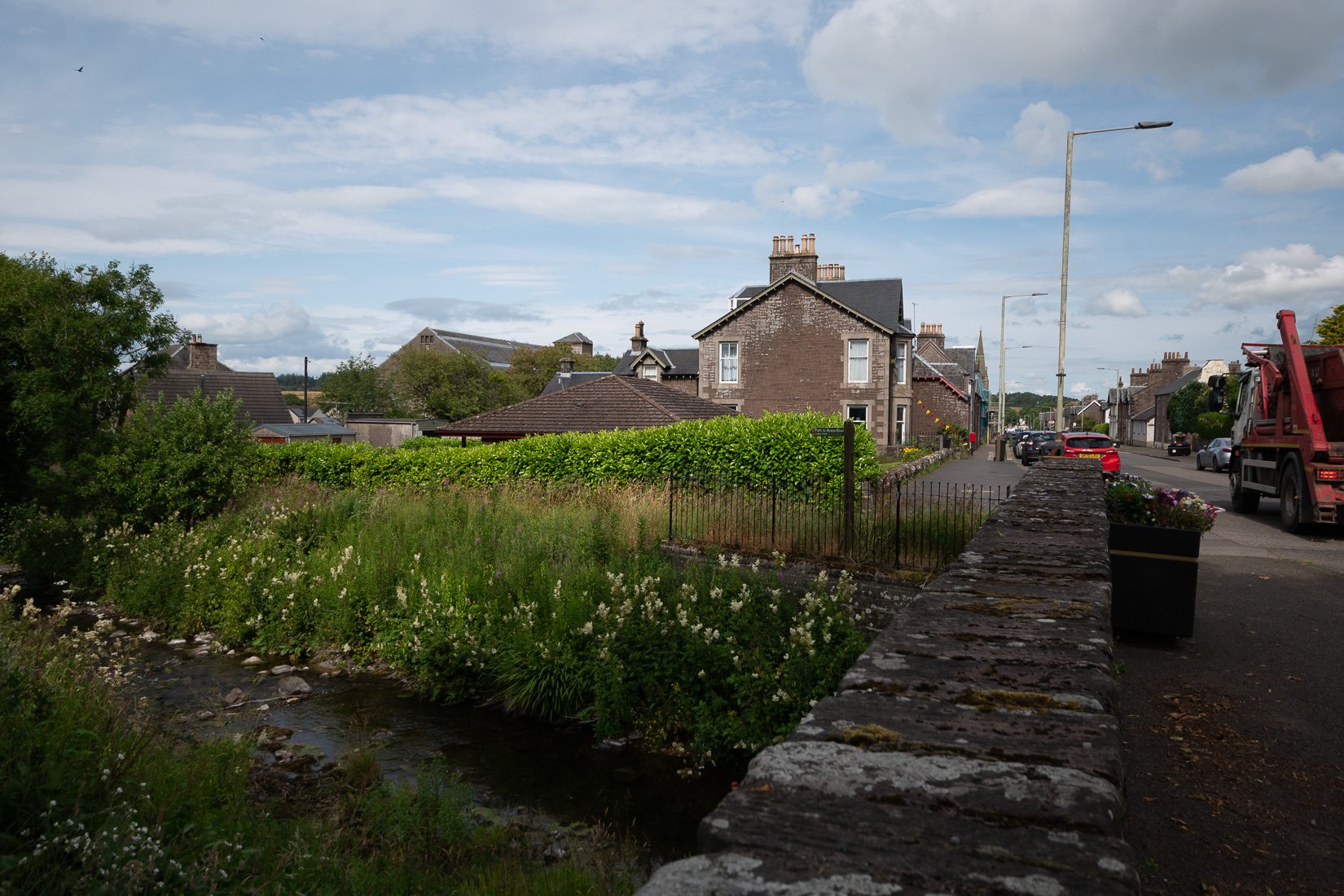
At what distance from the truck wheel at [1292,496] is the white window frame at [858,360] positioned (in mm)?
22093

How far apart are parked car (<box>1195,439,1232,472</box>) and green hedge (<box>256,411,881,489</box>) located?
28051mm

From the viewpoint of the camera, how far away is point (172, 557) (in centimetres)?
1449

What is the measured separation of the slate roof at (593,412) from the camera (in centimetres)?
2273

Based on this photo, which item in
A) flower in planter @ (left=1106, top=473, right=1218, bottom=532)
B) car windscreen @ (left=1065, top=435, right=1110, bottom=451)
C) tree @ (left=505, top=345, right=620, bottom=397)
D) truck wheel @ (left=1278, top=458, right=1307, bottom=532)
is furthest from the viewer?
tree @ (left=505, top=345, right=620, bottom=397)

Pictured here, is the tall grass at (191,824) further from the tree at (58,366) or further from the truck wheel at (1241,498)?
the truck wheel at (1241,498)

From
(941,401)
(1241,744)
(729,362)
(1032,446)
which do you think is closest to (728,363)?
(729,362)

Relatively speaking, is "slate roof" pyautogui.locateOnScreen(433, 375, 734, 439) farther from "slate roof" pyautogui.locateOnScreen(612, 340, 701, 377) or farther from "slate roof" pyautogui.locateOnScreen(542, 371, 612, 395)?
"slate roof" pyautogui.locateOnScreen(542, 371, 612, 395)

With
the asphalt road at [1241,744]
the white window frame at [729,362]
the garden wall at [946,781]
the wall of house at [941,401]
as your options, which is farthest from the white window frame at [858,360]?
the garden wall at [946,781]

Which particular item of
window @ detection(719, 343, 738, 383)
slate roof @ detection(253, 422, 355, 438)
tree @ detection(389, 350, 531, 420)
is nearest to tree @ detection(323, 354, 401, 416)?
tree @ detection(389, 350, 531, 420)

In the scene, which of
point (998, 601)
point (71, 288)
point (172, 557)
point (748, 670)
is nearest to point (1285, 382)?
point (748, 670)

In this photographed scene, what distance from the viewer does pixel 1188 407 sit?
66750mm

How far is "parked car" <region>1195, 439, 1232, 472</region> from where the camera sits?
122 ft

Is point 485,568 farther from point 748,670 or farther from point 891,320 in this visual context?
point 891,320

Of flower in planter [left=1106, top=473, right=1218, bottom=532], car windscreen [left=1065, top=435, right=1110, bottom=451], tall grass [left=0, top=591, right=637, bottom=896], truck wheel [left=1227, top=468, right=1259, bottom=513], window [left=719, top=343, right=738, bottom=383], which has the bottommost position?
tall grass [left=0, top=591, right=637, bottom=896]
